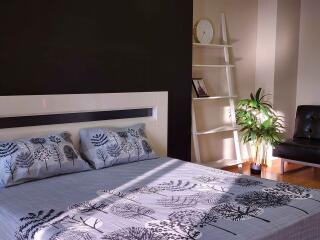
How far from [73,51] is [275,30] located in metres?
2.78

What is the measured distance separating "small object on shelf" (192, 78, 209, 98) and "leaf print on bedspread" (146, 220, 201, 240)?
2.50 m

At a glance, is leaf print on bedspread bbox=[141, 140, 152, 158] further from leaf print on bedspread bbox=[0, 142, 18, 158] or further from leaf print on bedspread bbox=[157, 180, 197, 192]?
leaf print on bedspread bbox=[0, 142, 18, 158]

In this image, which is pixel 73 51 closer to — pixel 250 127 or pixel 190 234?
pixel 190 234

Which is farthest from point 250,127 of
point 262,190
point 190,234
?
point 190,234

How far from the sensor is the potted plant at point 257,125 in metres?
4.27

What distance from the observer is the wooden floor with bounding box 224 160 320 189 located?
4.18 m

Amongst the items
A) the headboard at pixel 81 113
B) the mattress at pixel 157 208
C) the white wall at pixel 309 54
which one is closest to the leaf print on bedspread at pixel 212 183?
the mattress at pixel 157 208

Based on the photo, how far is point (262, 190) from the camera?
2.23 metres

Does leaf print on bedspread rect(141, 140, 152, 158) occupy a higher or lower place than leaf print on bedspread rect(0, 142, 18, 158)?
lower

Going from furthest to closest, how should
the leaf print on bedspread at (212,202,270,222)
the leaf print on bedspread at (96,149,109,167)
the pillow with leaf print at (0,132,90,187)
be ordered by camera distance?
the leaf print on bedspread at (96,149,109,167) → the pillow with leaf print at (0,132,90,187) → the leaf print on bedspread at (212,202,270,222)

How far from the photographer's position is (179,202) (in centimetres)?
202

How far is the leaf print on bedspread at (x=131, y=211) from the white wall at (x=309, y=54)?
3813 mm

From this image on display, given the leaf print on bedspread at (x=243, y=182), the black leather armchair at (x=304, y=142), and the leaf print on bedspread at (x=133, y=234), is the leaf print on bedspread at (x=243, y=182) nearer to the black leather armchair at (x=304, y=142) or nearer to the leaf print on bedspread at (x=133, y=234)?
the leaf print on bedspread at (x=133, y=234)

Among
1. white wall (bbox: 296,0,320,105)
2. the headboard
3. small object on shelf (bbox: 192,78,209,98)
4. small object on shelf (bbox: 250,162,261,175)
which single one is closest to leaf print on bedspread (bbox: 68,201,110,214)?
the headboard
